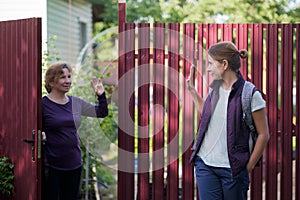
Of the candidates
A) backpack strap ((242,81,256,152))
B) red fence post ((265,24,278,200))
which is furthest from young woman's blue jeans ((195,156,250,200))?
red fence post ((265,24,278,200))

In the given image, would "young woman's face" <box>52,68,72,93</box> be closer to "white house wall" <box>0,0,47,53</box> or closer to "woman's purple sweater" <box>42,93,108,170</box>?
"woman's purple sweater" <box>42,93,108,170</box>

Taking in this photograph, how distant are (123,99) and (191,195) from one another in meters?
1.12

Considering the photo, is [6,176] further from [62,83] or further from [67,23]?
[67,23]

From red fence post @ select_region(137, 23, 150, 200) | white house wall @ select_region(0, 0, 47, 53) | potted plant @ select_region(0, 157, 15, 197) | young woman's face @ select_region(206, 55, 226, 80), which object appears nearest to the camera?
young woman's face @ select_region(206, 55, 226, 80)

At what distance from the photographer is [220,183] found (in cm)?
432

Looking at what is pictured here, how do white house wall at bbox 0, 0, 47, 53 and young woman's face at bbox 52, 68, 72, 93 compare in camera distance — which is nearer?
young woman's face at bbox 52, 68, 72, 93

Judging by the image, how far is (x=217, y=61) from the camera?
14.2ft

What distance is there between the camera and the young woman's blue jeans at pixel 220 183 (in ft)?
13.9

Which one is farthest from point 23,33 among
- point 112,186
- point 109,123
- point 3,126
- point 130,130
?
point 112,186

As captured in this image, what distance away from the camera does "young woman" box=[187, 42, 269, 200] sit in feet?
13.8

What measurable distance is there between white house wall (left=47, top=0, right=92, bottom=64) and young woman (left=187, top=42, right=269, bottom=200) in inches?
293

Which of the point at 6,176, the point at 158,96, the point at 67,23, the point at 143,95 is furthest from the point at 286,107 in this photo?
the point at 67,23

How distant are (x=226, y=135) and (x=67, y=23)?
9665 mm

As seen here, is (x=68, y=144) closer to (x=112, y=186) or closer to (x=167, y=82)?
(x=167, y=82)
